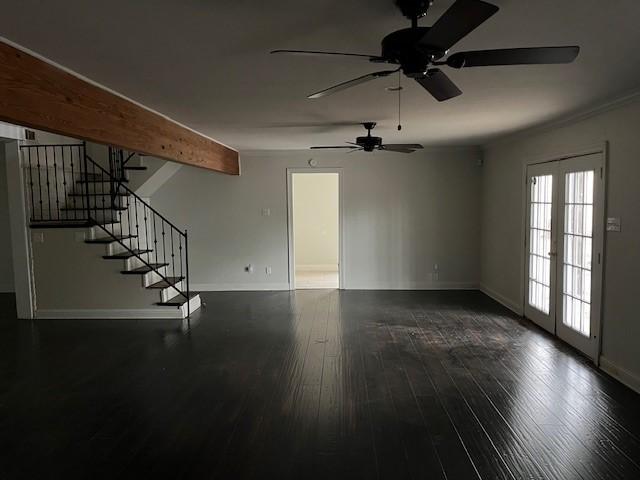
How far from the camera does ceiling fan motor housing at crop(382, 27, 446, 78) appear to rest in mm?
1863

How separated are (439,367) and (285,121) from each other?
285 cm

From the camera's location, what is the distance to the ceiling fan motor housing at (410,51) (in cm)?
186

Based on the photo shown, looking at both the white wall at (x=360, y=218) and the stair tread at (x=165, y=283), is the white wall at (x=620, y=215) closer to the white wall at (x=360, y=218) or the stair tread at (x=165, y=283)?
the white wall at (x=360, y=218)

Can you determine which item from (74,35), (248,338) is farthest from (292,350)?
(74,35)

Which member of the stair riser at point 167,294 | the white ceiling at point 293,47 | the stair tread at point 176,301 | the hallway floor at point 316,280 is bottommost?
the hallway floor at point 316,280

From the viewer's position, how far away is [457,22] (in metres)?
1.58

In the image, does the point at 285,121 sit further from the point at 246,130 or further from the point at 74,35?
the point at 74,35

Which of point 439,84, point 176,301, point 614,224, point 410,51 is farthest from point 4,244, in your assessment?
point 614,224

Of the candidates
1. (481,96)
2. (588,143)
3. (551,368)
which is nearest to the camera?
(481,96)

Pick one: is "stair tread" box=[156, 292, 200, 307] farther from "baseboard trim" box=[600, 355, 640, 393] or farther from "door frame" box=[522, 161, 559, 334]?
"baseboard trim" box=[600, 355, 640, 393]

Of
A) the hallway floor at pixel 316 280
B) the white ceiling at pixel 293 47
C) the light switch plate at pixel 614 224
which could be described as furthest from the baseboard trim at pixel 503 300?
the white ceiling at pixel 293 47

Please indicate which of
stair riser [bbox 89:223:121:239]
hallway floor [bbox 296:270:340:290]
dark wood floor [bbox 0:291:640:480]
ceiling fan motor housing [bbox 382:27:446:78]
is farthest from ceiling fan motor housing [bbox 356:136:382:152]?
stair riser [bbox 89:223:121:239]

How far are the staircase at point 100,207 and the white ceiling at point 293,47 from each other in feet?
7.44

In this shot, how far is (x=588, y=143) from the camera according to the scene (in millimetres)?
4207
